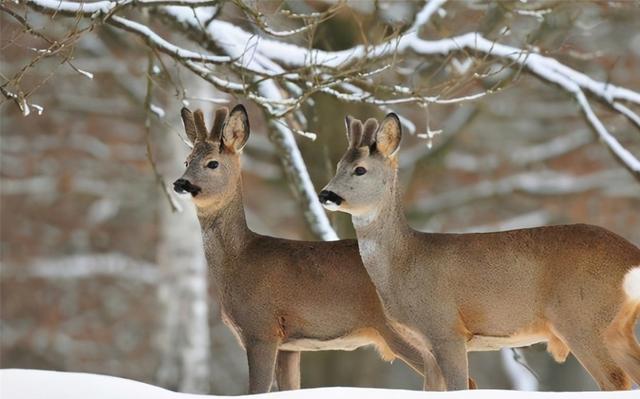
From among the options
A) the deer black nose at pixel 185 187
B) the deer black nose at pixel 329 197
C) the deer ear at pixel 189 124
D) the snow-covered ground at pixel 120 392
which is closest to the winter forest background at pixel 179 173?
the deer ear at pixel 189 124

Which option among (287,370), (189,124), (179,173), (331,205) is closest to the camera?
(331,205)

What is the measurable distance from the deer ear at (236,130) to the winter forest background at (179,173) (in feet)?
8.67

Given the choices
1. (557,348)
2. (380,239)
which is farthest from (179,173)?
(557,348)

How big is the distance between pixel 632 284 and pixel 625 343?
326 millimetres

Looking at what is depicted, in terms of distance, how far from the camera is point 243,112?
8.43 m

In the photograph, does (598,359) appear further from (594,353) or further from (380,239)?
(380,239)

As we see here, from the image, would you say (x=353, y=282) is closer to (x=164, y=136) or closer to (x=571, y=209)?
(x=164, y=136)

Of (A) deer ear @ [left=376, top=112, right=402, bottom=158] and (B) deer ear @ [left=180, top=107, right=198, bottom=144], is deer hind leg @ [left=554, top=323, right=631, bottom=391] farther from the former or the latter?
(B) deer ear @ [left=180, top=107, right=198, bottom=144]

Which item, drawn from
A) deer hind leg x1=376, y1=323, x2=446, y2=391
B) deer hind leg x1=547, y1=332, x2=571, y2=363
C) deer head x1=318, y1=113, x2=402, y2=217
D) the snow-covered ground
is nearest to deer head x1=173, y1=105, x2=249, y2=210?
deer head x1=318, y1=113, x2=402, y2=217

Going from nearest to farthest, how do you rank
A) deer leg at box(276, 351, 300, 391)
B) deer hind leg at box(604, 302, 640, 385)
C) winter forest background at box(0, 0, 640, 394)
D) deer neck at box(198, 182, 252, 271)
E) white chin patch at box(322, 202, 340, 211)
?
white chin patch at box(322, 202, 340, 211), deer hind leg at box(604, 302, 640, 385), deer neck at box(198, 182, 252, 271), deer leg at box(276, 351, 300, 391), winter forest background at box(0, 0, 640, 394)

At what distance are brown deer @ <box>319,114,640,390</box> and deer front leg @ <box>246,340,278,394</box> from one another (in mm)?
705

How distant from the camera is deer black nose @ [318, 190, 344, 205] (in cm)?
789

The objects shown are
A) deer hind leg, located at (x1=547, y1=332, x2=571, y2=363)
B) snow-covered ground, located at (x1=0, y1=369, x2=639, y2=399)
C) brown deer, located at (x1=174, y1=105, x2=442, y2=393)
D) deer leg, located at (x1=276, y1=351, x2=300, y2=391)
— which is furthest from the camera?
deer leg, located at (x1=276, y1=351, x2=300, y2=391)

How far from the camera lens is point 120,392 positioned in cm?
671
